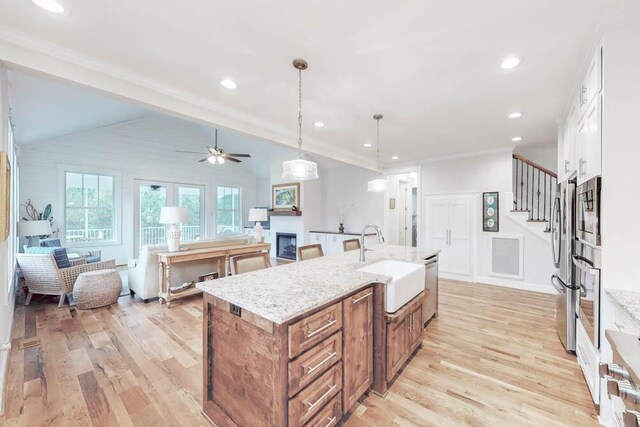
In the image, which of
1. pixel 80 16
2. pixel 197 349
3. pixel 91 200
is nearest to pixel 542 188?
pixel 197 349

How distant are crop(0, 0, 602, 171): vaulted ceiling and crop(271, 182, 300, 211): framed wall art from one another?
3981mm

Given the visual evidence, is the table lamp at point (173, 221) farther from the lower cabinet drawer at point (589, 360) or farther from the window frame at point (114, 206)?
the lower cabinet drawer at point (589, 360)

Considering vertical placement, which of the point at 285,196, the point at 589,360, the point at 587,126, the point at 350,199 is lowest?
the point at 589,360

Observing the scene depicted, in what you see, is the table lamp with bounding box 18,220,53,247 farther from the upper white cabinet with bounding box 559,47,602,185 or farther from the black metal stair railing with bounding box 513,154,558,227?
the black metal stair railing with bounding box 513,154,558,227

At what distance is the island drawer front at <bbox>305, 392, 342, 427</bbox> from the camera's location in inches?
56.7

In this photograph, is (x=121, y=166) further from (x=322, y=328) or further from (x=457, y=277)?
(x=457, y=277)

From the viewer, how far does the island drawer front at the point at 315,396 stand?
4.28ft

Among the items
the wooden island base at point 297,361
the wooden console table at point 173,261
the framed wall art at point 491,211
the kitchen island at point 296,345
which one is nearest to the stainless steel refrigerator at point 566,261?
the kitchen island at point 296,345

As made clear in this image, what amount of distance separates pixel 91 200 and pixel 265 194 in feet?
15.6

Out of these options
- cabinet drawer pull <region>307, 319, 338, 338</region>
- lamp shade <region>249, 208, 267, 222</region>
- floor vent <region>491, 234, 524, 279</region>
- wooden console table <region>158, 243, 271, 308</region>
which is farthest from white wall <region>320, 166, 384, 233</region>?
cabinet drawer pull <region>307, 319, 338, 338</region>

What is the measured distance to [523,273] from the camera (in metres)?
4.54

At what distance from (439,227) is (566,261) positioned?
2.96 m

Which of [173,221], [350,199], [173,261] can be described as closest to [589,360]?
[173,261]

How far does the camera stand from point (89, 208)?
6.01 metres
